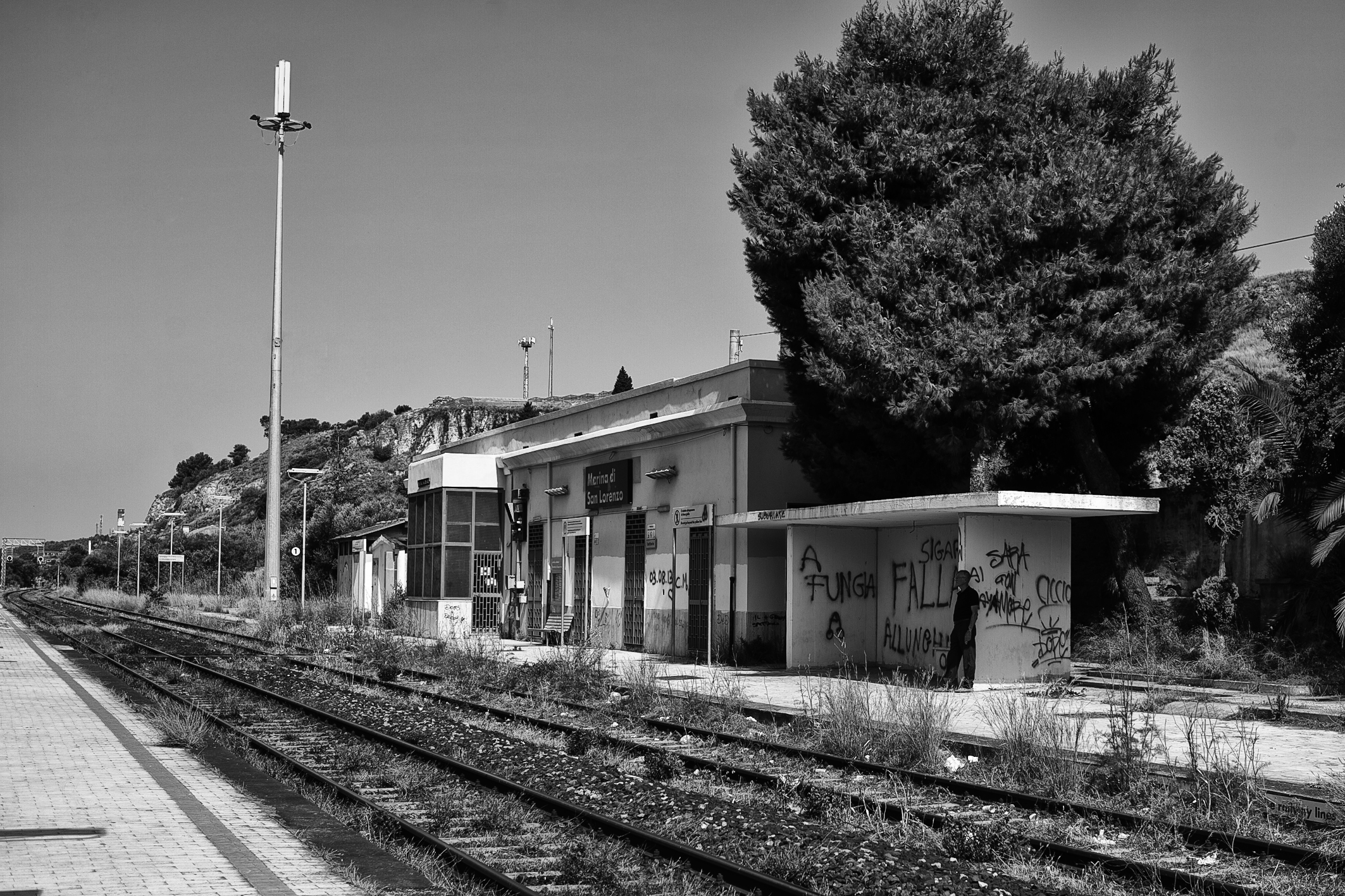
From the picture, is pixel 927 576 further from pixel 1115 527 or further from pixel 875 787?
pixel 875 787

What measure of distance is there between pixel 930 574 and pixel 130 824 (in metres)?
15.0

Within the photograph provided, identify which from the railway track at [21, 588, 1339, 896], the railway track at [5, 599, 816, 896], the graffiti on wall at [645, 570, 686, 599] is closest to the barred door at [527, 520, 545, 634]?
the graffiti on wall at [645, 570, 686, 599]

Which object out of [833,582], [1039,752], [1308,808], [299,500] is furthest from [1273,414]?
[299,500]

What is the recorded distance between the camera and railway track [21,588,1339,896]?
8109 mm

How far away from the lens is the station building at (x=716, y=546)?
19562 millimetres

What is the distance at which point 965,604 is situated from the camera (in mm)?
18016

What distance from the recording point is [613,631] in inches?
1178

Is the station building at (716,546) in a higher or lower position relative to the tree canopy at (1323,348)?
lower

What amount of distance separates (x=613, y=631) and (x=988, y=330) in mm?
13117

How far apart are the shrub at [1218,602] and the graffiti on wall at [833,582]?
5714mm

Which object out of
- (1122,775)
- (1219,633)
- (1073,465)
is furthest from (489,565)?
(1122,775)

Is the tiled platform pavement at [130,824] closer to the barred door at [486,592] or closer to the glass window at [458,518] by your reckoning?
the glass window at [458,518]

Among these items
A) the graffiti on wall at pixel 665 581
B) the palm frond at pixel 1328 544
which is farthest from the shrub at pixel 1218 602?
the graffiti on wall at pixel 665 581

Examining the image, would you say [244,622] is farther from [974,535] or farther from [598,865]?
[598,865]
